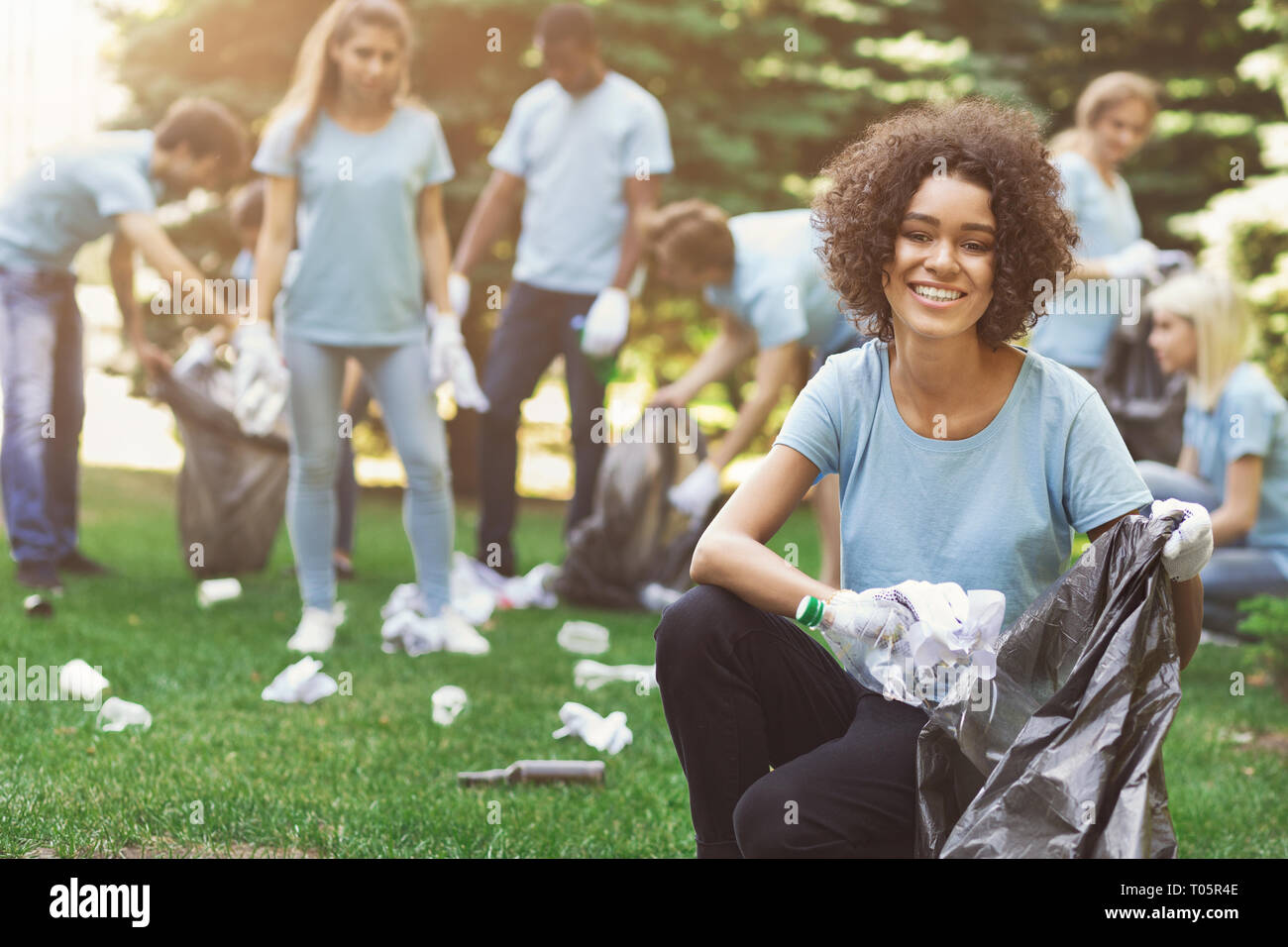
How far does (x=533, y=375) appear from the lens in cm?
588

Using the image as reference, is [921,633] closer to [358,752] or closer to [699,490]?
[358,752]

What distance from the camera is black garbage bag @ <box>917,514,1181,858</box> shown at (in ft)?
6.08

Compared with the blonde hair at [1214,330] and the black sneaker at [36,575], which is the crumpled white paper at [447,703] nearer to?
the black sneaker at [36,575]

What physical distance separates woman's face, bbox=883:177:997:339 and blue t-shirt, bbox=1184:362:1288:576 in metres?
2.90

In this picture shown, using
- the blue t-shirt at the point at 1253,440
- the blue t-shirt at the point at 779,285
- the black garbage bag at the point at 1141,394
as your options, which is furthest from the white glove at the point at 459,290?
the blue t-shirt at the point at 1253,440

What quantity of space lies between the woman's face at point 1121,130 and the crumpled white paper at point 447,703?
3.48 m

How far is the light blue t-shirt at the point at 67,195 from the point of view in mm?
5305

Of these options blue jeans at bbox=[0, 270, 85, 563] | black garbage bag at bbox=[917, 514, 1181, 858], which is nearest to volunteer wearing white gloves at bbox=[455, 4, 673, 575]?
blue jeans at bbox=[0, 270, 85, 563]

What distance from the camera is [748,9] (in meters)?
11.3

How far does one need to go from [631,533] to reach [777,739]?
348 cm

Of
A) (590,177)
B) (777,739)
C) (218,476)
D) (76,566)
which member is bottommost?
(76,566)

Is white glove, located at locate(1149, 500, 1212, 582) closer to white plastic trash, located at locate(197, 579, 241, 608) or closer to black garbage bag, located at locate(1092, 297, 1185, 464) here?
black garbage bag, located at locate(1092, 297, 1185, 464)

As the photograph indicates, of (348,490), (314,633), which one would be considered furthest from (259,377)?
(348,490)

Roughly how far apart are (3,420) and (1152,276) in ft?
15.0
